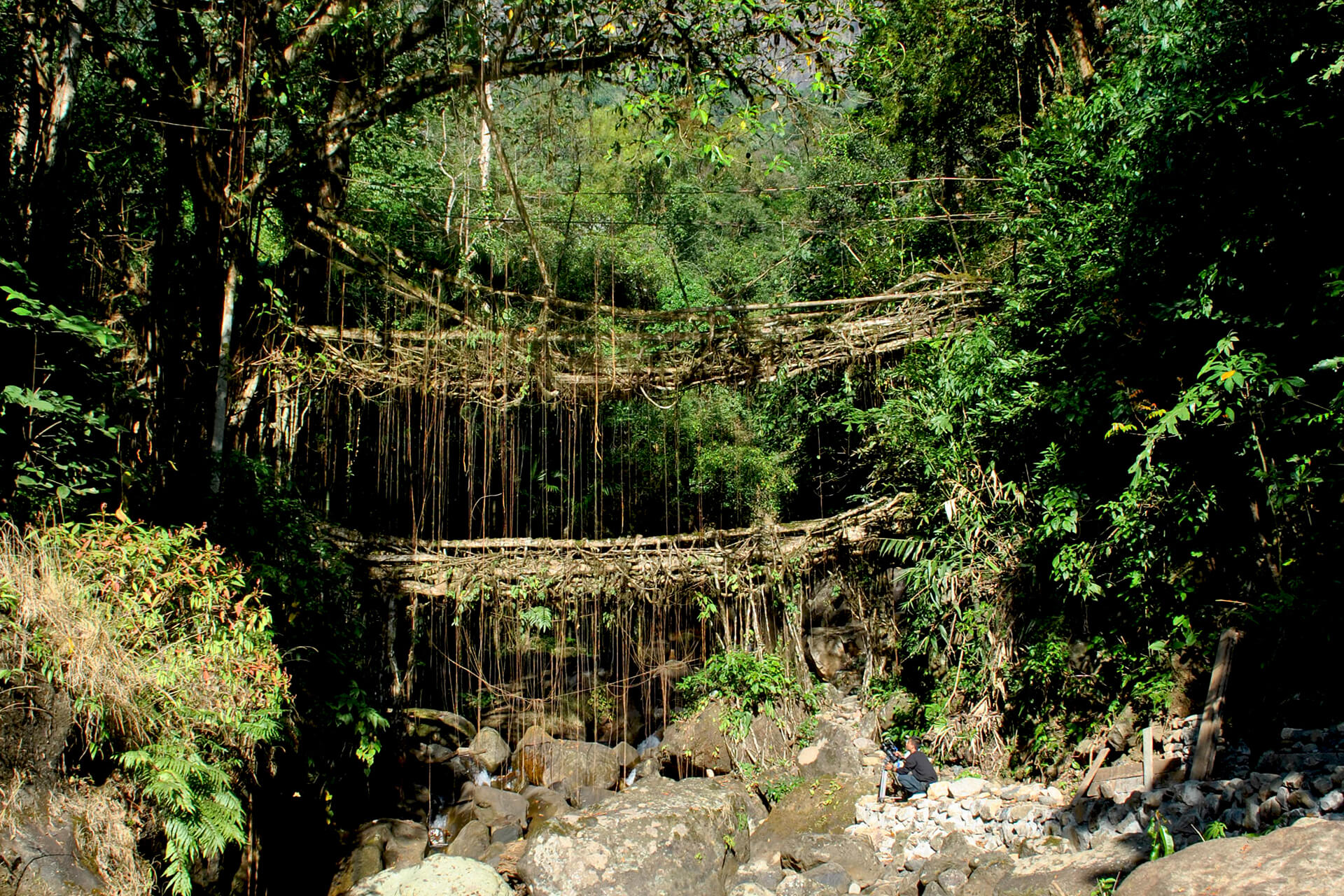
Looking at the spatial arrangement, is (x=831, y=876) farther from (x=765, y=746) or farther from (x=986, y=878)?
(x=765, y=746)

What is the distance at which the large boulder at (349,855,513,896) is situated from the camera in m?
5.32

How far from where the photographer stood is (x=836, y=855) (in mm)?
6340

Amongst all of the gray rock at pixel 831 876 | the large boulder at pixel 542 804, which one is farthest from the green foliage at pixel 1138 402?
the large boulder at pixel 542 804

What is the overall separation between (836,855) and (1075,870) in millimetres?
2394

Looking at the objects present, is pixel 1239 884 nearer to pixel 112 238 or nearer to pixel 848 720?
pixel 848 720

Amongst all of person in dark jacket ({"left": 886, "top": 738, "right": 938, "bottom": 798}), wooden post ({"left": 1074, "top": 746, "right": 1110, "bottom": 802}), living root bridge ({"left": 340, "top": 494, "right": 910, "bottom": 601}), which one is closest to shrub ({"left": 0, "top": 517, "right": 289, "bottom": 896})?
living root bridge ({"left": 340, "top": 494, "right": 910, "bottom": 601})

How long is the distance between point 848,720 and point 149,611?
6.61 metres

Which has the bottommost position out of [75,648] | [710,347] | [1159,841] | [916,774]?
[916,774]

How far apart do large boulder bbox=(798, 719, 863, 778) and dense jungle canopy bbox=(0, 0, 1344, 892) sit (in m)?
0.65

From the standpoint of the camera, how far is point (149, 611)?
175 inches

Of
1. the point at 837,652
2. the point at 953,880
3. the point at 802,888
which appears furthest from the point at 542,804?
the point at 953,880

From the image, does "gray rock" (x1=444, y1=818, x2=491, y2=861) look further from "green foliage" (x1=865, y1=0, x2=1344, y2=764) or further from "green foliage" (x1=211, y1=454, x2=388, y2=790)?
"green foliage" (x1=865, y1=0, x2=1344, y2=764)

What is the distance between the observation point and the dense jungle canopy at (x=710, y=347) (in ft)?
16.5

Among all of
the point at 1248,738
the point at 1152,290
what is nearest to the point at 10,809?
the point at 1248,738
